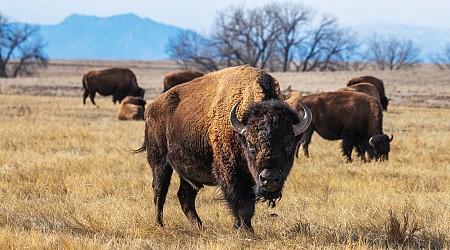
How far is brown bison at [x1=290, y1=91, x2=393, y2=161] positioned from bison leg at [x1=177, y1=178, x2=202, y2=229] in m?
6.52

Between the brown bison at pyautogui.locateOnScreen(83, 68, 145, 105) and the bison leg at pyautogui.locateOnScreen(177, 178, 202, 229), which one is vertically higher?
the bison leg at pyautogui.locateOnScreen(177, 178, 202, 229)

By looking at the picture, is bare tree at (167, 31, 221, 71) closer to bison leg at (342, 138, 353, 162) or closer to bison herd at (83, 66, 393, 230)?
bison leg at (342, 138, 353, 162)

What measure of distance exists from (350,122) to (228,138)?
855cm

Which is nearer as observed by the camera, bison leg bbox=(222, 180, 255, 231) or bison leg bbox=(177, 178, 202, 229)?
bison leg bbox=(222, 180, 255, 231)

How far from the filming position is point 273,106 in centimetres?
518

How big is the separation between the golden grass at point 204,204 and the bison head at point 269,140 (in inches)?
25.2

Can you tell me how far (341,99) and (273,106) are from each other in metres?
9.24

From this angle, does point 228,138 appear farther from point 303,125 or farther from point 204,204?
point 204,204

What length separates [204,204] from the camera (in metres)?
7.80

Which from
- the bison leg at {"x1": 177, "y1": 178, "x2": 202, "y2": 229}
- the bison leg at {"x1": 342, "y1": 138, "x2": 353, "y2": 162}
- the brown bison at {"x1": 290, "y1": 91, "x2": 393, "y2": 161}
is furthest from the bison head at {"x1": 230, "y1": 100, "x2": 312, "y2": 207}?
the bison leg at {"x1": 342, "y1": 138, "x2": 353, "y2": 162}

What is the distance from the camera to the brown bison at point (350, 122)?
42.4ft

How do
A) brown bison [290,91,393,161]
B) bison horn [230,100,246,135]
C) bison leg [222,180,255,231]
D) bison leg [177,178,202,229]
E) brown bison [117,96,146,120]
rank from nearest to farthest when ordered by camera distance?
bison horn [230,100,246,135] < bison leg [222,180,255,231] < bison leg [177,178,202,229] < brown bison [290,91,393,161] < brown bison [117,96,146,120]

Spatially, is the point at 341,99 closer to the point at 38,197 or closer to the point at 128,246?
the point at 38,197

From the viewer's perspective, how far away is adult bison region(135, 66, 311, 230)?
16.6 ft
